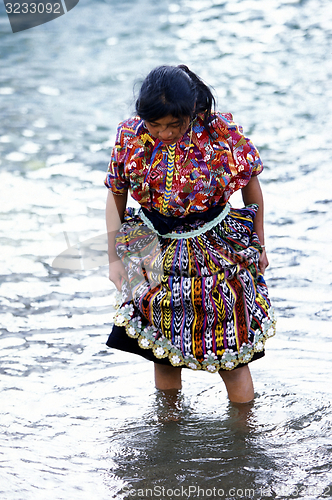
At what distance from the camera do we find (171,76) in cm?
181

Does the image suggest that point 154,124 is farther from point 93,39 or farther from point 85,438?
point 93,39

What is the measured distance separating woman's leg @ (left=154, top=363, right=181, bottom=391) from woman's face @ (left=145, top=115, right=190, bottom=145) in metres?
0.94

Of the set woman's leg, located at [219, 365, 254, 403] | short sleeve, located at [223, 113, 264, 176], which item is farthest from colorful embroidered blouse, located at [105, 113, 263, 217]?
woman's leg, located at [219, 365, 254, 403]

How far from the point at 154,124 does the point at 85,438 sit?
3.85ft

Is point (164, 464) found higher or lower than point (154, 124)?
lower

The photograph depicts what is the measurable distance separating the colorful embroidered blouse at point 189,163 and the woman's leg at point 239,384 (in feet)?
2.02

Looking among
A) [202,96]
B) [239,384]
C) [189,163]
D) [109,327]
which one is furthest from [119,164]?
[109,327]

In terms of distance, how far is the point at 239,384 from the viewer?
228cm

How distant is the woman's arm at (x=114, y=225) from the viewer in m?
2.19

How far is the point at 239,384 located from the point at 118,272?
1.96ft

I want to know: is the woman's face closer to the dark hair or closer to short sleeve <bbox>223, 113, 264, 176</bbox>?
the dark hair

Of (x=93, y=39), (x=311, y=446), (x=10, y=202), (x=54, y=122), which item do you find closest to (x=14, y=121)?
(x=54, y=122)

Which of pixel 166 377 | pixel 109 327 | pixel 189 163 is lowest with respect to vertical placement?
pixel 109 327

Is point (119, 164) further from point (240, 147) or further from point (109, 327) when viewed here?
point (109, 327)
